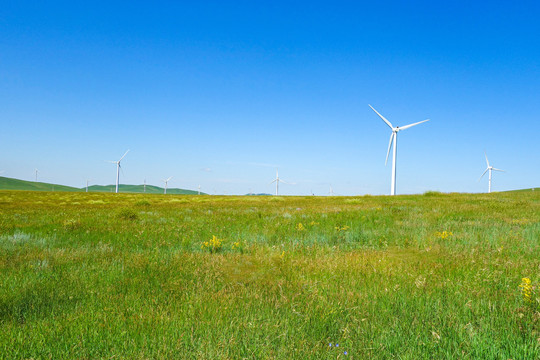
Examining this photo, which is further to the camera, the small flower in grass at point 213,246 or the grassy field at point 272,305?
the small flower in grass at point 213,246

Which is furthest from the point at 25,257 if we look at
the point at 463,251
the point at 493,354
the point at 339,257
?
the point at 463,251

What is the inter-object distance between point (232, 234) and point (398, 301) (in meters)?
6.74

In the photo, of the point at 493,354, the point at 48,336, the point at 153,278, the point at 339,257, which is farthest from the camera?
the point at 339,257

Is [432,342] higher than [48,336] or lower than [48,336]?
higher

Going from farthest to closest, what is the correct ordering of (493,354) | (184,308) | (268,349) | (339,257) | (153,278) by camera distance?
1. (339,257)
2. (153,278)
3. (184,308)
4. (268,349)
5. (493,354)

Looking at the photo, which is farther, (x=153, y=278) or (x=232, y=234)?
(x=232, y=234)

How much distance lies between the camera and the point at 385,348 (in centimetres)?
289

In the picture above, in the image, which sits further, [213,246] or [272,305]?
[213,246]

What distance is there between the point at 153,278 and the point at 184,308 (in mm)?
1554

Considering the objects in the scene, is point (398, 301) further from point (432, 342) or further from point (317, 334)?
point (317, 334)

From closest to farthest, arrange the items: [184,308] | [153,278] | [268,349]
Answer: [268,349] < [184,308] < [153,278]

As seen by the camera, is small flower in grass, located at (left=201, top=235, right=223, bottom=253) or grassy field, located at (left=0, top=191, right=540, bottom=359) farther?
small flower in grass, located at (left=201, top=235, right=223, bottom=253)

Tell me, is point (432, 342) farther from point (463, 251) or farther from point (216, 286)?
point (463, 251)

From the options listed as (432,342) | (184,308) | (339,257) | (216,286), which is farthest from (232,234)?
(432,342)
